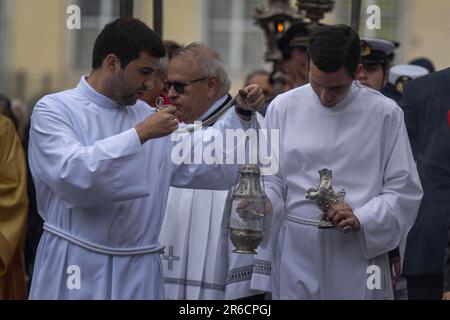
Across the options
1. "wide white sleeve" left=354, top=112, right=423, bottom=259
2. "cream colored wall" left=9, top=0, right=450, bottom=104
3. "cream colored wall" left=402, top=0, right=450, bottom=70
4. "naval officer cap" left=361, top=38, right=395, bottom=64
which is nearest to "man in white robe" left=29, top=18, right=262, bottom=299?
"wide white sleeve" left=354, top=112, right=423, bottom=259

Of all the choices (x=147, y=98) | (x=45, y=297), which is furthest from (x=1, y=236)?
(x=45, y=297)

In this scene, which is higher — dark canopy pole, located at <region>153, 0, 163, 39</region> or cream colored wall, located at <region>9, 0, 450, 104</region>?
dark canopy pole, located at <region>153, 0, 163, 39</region>

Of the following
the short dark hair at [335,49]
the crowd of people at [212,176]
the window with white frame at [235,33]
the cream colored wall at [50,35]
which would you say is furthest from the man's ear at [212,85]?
the window with white frame at [235,33]

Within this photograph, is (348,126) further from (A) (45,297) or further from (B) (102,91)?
(A) (45,297)

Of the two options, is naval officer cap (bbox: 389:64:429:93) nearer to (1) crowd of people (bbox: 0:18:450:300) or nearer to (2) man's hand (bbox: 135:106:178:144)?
(1) crowd of people (bbox: 0:18:450:300)

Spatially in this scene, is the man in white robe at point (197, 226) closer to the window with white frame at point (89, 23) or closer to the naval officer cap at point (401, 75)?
the naval officer cap at point (401, 75)

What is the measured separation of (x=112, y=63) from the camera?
5449 mm

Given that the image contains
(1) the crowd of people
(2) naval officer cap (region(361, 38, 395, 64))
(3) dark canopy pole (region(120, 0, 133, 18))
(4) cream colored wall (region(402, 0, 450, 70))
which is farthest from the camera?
(4) cream colored wall (region(402, 0, 450, 70))

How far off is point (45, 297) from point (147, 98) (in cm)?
168

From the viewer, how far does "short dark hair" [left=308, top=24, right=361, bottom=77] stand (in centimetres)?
547

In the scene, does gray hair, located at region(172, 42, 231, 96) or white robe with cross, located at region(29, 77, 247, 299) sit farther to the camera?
gray hair, located at region(172, 42, 231, 96)

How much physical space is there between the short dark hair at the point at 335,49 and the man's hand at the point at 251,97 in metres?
0.27

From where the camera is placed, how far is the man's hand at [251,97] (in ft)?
17.9

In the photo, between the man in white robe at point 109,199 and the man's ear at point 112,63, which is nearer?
the man in white robe at point 109,199
